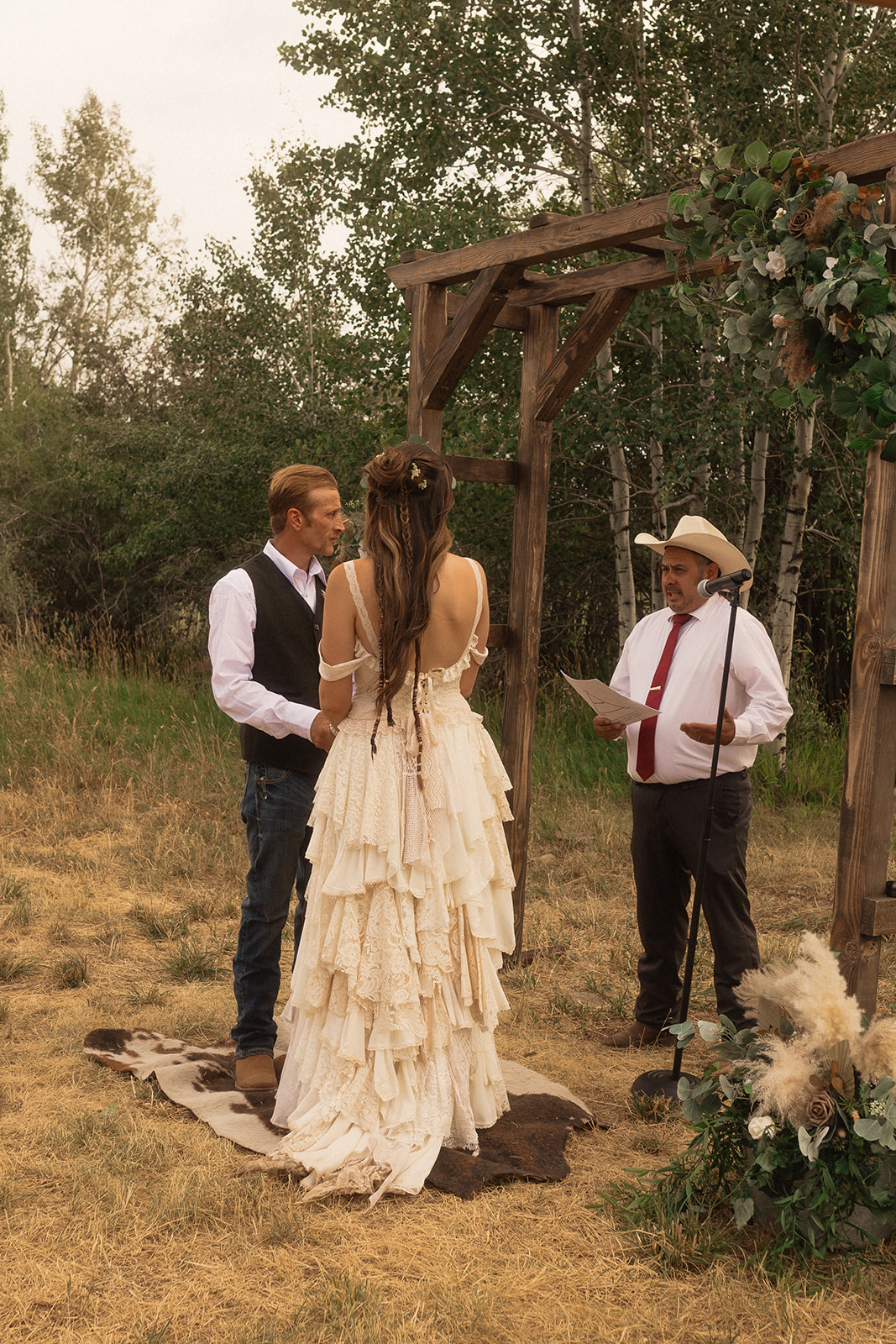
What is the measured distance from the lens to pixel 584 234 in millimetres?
5027

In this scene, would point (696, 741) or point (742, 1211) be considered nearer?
point (742, 1211)

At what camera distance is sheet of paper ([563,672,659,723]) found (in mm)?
4277

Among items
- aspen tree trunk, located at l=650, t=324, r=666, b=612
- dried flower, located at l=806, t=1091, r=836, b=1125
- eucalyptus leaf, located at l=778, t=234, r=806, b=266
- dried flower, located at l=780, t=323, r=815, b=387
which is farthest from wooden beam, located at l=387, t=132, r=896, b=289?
aspen tree trunk, located at l=650, t=324, r=666, b=612

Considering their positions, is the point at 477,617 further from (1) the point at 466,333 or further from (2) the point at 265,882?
(1) the point at 466,333

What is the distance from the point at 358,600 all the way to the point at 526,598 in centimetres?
248

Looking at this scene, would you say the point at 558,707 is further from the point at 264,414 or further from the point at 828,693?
the point at 264,414

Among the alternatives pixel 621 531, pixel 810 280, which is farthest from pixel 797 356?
pixel 621 531

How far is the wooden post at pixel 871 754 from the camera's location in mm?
3469

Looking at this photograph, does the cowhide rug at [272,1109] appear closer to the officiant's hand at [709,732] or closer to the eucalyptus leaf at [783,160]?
the officiant's hand at [709,732]

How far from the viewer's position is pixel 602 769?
947cm

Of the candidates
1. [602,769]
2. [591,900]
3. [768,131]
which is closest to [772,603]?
[602,769]

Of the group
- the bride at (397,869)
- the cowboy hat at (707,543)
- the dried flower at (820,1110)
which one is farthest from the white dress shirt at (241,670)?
the dried flower at (820,1110)

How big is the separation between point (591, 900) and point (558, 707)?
404 centimetres

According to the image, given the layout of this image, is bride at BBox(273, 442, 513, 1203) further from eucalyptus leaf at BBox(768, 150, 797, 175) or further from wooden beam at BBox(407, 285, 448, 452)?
wooden beam at BBox(407, 285, 448, 452)
